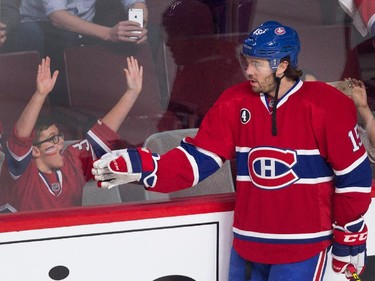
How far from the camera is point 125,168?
9.50ft

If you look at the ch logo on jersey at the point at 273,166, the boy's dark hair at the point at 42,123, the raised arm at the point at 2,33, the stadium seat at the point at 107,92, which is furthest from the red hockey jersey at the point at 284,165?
the raised arm at the point at 2,33

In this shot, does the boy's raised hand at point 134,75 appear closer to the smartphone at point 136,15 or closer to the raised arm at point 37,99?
the smartphone at point 136,15

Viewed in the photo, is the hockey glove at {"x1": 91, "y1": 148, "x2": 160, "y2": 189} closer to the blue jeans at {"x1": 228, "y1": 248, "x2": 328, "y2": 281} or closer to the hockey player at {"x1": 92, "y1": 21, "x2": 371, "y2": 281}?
the hockey player at {"x1": 92, "y1": 21, "x2": 371, "y2": 281}

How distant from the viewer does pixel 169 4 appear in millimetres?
3232

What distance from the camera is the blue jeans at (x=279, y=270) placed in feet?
9.60

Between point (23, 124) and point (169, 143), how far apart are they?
47cm

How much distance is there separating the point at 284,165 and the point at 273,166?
0.11ft

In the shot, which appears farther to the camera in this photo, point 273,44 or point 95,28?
point 95,28

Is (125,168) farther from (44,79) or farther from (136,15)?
(136,15)

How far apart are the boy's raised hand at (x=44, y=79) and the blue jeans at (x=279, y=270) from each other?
29.1 inches

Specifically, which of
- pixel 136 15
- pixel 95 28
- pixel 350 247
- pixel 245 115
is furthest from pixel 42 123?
pixel 350 247

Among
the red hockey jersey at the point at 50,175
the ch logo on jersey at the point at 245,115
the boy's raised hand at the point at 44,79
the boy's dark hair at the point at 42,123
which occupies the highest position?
the boy's raised hand at the point at 44,79

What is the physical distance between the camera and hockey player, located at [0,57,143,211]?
3.00 meters

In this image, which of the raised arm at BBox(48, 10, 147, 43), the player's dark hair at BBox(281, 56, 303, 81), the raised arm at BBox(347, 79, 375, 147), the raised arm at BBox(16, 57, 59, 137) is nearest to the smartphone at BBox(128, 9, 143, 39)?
the raised arm at BBox(48, 10, 147, 43)
